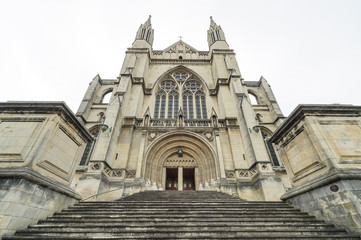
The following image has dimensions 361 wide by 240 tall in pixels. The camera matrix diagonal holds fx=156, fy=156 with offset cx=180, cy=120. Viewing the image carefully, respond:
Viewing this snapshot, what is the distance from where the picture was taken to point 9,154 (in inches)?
158

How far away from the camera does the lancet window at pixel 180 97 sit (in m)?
14.9

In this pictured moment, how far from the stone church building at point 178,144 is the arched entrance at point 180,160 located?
0.08 metres

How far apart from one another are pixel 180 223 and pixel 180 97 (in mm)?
12786

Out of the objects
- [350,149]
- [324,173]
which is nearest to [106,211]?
[324,173]

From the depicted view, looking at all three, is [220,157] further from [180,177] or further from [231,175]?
[180,177]

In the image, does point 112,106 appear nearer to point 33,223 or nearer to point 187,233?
point 33,223

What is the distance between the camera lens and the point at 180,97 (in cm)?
1583

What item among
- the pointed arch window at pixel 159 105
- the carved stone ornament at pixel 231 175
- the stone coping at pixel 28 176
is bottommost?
the stone coping at pixel 28 176

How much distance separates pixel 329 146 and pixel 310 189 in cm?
132

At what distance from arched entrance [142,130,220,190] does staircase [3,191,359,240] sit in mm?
6047

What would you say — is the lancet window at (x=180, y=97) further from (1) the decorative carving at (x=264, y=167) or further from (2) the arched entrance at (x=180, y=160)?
(1) the decorative carving at (x=264, y=167)

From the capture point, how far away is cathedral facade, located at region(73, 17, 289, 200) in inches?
383

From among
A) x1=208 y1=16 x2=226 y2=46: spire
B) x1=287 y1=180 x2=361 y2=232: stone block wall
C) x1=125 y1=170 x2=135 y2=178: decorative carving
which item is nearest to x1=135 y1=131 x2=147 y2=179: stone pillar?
x1=125 y1=170 x2=135 y2=178: decorative carving

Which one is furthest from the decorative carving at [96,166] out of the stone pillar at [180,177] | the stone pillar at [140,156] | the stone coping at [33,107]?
the stone pillar at [180,177]
